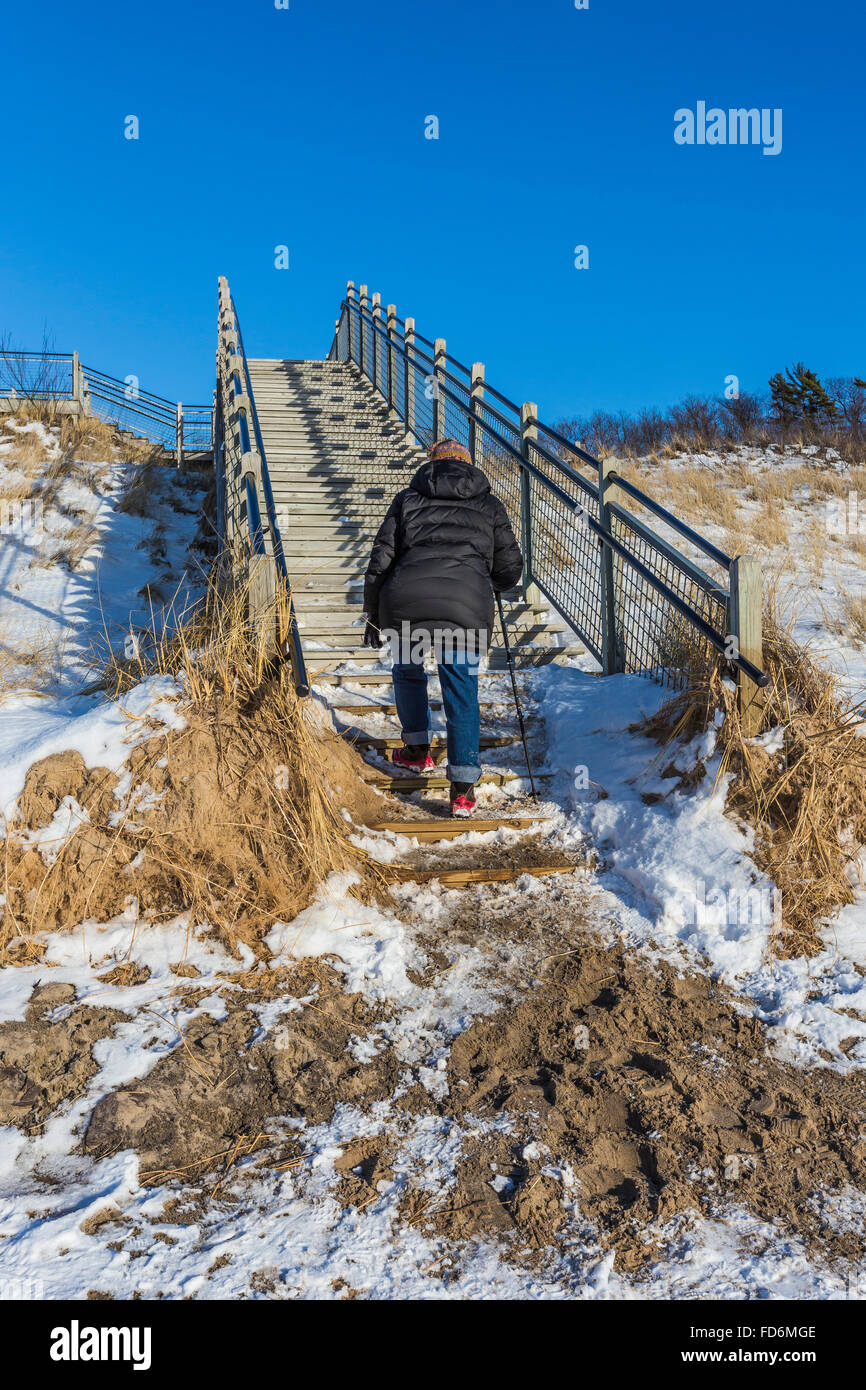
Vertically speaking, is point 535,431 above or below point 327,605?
above

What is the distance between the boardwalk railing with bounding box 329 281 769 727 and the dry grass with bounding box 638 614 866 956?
135 millimetres

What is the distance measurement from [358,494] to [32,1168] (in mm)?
8450

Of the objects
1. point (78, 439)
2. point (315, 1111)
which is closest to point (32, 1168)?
point (315, 1111)

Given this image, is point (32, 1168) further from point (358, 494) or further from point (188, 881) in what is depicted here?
point (358, 494)

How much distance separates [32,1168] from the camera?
255cm

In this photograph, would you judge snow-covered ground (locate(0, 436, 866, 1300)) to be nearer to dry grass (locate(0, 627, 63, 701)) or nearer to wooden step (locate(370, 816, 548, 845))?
wooden step (locate(370, 816, 548, 845))

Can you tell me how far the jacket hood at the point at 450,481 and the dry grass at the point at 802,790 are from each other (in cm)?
146

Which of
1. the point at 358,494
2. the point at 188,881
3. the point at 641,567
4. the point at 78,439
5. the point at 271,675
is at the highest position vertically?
the point at 78,439

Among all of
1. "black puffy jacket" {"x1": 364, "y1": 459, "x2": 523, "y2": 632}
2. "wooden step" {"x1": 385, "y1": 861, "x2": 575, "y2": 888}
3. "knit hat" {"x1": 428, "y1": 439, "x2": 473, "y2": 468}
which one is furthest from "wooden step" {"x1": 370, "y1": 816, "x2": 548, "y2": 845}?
"knit hat" {"x1": 428, "y1": 439, "x2": 473, "y2": 468}

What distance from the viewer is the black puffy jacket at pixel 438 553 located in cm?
467

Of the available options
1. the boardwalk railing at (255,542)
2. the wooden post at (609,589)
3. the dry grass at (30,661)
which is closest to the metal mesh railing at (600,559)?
the wooden post at (609,589)

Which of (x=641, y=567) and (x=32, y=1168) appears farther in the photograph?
(x=641, y=567)

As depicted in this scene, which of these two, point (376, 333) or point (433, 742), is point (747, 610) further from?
point (376, 333)
